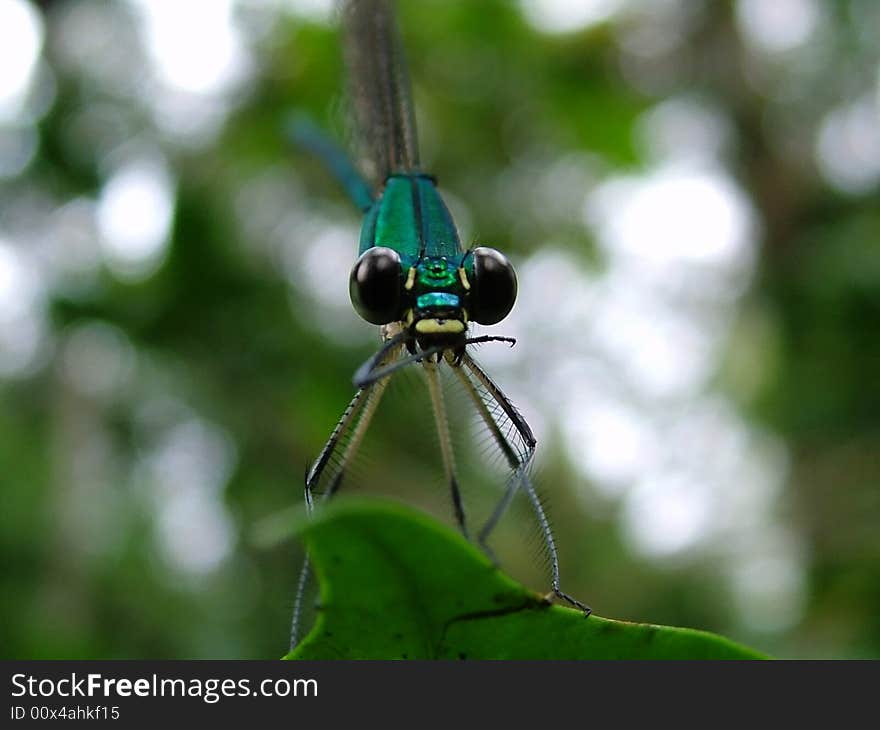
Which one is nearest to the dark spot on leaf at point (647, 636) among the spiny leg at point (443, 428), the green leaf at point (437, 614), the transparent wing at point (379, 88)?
the green leaf at point (437, 614)

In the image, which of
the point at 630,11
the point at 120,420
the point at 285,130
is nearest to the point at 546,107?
the point at 630,11

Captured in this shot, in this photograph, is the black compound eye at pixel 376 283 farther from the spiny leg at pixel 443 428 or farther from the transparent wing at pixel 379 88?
the transparent wing at pixel 379 88

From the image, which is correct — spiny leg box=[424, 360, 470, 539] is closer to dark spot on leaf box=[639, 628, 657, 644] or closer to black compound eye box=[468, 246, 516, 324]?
black compound eye box=[468, 246, 516, 324]

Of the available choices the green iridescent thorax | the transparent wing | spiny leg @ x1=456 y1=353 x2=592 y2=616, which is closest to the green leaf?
spiny leg @ x1=456 y1=353 x2=592 y2=616

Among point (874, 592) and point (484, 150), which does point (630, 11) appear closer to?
point (484, 150)

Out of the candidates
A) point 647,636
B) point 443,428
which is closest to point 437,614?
point 647,636

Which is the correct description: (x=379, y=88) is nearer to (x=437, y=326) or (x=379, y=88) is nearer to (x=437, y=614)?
(x=437, y=326)
